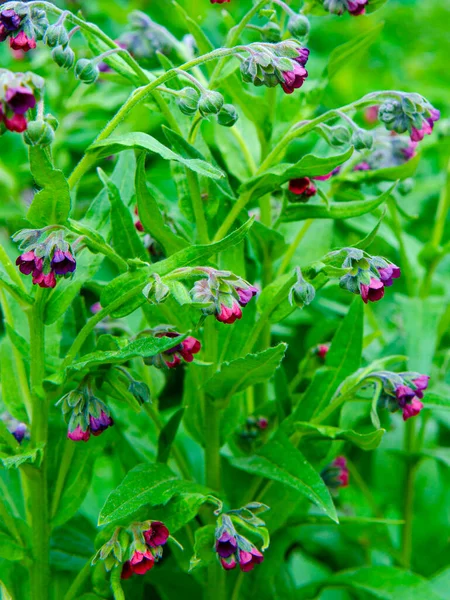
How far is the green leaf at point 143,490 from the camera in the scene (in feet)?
3.51

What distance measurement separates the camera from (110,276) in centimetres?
222

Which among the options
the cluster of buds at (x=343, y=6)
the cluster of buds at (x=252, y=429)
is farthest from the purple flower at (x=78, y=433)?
the cluster of buds at (x=343, y=6)

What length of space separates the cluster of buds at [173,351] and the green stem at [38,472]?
158mm

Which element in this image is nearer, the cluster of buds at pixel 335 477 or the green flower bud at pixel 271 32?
the green flower bud at pixel 271 32

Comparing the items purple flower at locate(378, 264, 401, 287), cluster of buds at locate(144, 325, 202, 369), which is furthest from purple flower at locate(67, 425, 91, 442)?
purple flower at locate(378, 264, 401, 287)

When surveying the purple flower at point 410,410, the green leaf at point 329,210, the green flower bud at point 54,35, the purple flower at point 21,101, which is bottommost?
the purple flower at point 410,410

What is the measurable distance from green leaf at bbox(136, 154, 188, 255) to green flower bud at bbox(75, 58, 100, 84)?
5.6 inches

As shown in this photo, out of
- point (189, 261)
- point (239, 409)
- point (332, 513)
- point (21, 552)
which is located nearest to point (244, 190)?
point (189, 261)

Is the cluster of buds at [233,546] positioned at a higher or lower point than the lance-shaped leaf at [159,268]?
lower

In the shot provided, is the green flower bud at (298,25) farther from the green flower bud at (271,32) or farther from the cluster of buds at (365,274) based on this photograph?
the cluster of buds at (365,274)

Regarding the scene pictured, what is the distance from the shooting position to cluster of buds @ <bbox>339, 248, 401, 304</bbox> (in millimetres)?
1093

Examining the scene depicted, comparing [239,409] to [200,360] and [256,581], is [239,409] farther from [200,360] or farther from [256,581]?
[256,581]

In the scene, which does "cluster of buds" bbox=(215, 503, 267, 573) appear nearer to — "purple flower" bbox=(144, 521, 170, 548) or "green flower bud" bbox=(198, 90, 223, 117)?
"purple flower" bbox=(144, 521, 170, 548)

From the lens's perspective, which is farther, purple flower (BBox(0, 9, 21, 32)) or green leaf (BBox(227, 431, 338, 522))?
green leaf (BBox(227, 431, 338, 522))
